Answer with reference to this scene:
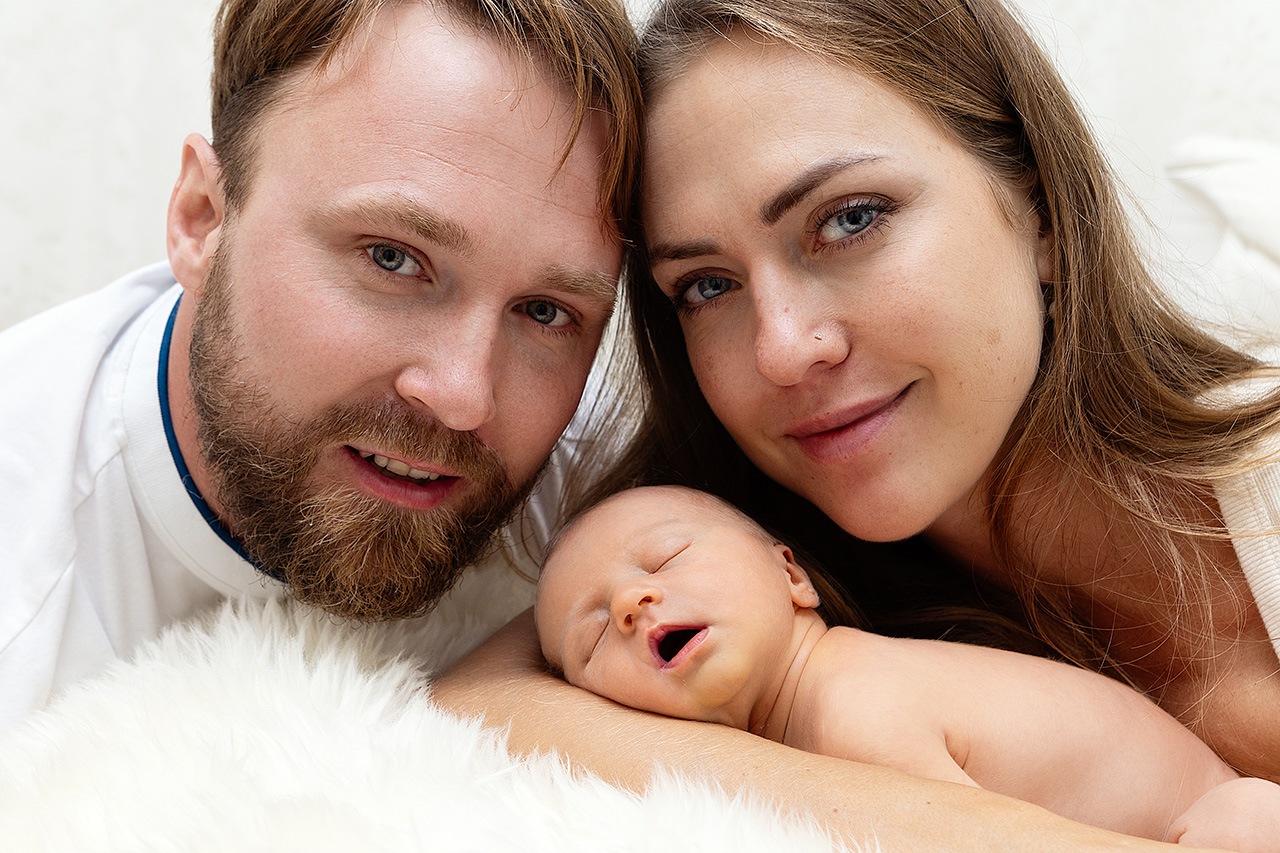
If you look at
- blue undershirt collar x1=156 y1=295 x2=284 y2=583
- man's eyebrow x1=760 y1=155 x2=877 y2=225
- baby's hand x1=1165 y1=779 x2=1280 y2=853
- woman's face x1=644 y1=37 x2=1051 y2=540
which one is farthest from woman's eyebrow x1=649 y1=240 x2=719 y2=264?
baby's hand x1=1165 y1=779 x2=1280 y2=853

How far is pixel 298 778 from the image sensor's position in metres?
1.06

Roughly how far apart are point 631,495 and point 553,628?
23 cm

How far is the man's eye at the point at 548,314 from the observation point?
5.06ft

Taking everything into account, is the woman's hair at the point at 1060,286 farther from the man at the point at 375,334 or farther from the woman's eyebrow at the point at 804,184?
Result: the man at the point at 375,334

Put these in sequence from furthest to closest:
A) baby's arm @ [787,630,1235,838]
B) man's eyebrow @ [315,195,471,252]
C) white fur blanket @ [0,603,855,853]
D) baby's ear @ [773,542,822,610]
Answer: baby's ear @ [773,542,822,610] → man's eyebrow @ [315,195,471,252] → baby's arm @ [787,630,1235,838] → white fur blanket @ [0,603,855,853]

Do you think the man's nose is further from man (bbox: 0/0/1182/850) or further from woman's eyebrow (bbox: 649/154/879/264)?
woman's eyebrow (bbox: 649/154/879/264)

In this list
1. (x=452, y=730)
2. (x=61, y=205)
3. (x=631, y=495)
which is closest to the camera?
(x=452, y=730)

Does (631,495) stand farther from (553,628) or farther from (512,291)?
(512,291)

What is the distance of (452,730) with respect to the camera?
3.92 feet

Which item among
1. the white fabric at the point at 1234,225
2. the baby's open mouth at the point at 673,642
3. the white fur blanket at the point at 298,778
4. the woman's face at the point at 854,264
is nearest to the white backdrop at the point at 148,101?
the white fabric at the point at 1234,225

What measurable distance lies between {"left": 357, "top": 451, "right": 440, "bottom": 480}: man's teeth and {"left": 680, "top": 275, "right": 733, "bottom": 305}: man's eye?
481 mm

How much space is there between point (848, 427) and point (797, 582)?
10.0 inches

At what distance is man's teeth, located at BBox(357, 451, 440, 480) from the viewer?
4.92 ft

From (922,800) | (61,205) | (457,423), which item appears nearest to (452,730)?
(457,423)
